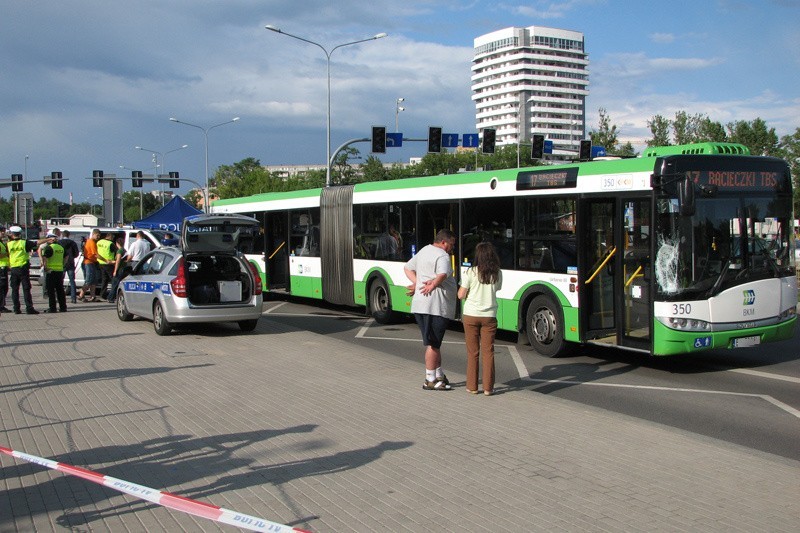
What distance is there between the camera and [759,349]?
13.0m

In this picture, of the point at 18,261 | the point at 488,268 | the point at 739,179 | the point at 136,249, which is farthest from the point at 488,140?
the point at 488,268

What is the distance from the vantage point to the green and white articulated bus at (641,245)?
398 inches

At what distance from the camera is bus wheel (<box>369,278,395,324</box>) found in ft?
53.6

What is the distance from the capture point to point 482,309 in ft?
28.2

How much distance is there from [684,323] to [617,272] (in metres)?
1.20

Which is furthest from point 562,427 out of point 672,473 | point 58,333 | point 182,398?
point 58,333

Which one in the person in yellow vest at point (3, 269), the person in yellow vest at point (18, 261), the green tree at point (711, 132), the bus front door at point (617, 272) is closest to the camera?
the bus front door at point (617, 272)

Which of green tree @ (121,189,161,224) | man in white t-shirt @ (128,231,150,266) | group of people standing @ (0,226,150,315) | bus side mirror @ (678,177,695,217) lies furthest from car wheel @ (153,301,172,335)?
green tree @ (121,189,161,224)

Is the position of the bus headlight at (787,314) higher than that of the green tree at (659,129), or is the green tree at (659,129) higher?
the green tree at (659,129)

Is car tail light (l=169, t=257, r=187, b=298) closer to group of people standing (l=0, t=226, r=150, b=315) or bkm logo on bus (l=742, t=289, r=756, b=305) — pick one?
group of people standing (l=0, t=226, r=150, b=315)

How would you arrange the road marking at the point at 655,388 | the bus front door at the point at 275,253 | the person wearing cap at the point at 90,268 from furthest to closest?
1. the bus front door at the point at 275,253
2. the person wearing cap at the point at 90,268
3. the road marking at the point at 655,388

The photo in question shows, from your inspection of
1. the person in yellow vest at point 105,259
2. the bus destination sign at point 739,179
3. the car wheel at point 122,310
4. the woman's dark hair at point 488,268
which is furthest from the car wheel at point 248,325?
the bus destination sign at point 739,179

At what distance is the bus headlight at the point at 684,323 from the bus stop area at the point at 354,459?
124 cm

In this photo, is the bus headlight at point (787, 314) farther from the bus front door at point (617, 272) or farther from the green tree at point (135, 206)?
the green tree at point (135, 206)
